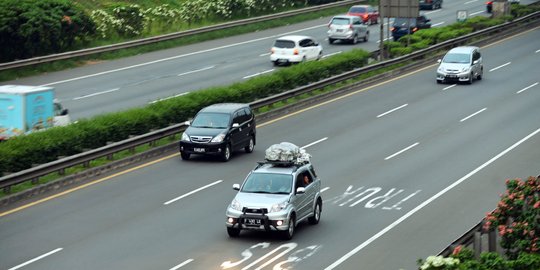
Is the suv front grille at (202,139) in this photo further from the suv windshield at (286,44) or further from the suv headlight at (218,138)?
the suv windshield at (286,44)

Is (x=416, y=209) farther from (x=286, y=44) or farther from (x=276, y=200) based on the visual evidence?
(x=286, y=44)

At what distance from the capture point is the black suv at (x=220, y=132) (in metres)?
34.1

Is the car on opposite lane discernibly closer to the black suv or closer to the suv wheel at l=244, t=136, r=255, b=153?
the black suv

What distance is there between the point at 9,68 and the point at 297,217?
26.8 meters

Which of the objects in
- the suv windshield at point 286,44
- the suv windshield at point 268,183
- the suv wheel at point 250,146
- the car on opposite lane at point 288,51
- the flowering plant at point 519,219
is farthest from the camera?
the suv windshield at point 286,44

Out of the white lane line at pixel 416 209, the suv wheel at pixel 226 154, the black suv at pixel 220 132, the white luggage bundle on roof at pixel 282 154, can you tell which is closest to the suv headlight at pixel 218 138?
the black suv at pixel 220 132

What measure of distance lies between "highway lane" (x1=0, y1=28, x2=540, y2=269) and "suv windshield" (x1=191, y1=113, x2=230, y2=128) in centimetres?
123

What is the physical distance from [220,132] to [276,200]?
9.85 metres

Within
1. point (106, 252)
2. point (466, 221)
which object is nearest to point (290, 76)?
point (466, 221)

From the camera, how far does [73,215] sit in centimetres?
2709

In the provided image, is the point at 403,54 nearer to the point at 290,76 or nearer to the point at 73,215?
the point at 290,76

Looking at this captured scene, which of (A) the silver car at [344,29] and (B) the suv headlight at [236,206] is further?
(A) the silver car at [344,29]

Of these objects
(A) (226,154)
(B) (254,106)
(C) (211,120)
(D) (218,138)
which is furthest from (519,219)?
(B) (254,106)

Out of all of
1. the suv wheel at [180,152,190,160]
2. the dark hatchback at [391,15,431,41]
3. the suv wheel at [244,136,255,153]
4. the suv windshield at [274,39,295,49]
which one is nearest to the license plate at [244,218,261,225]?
the suv wheel at [180,152,190,160]
